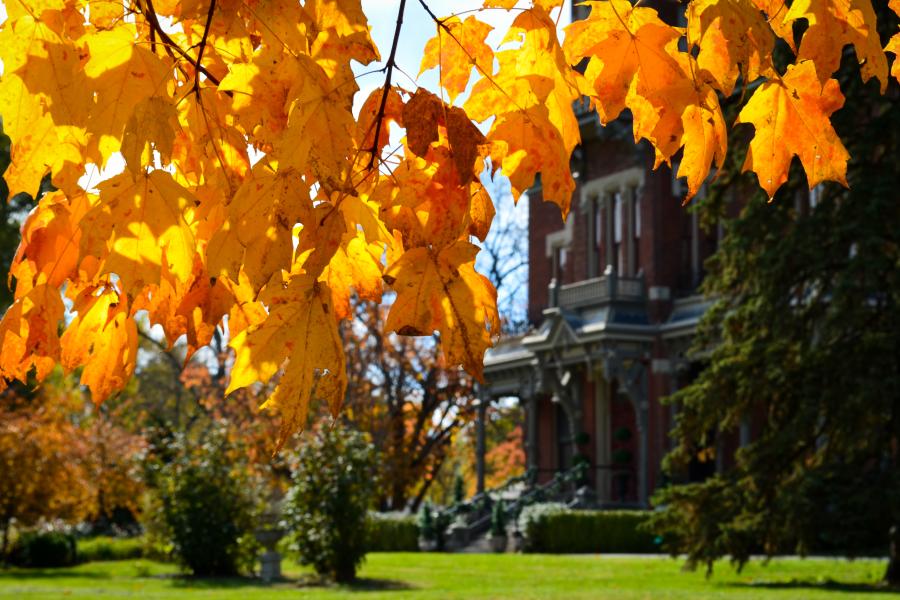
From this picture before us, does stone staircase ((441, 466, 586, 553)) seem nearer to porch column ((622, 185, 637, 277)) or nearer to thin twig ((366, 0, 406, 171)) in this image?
porch column ((622, 185, 637, 277))

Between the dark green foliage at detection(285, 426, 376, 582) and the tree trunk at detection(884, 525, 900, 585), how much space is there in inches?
293

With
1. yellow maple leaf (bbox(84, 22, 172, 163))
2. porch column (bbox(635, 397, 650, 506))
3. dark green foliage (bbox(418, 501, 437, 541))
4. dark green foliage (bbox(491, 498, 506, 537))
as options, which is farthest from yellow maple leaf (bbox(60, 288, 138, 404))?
porch column (bbox(635, 397, 650, 506))

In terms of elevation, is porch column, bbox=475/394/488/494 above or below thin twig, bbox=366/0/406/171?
above

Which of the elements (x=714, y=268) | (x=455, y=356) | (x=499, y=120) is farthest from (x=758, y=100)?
(x=714, y=268)

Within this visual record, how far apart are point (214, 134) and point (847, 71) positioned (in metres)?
14.5

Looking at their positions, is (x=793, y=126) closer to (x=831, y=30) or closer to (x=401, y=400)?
(x=831, y=30)

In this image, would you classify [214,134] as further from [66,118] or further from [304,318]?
[304,318]

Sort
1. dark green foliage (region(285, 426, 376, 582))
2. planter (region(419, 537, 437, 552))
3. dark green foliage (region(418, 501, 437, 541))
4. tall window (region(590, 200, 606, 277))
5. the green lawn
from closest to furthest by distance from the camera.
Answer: the green lawn → dark green foliage (region(285, 426, 376, 582)) → dark green foliage (region(418, 501, 437, 541)) → planter (region(419, 537, 437, 552)) → tall window (region(590, 200, 606, 277))

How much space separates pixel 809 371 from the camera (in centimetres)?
1619

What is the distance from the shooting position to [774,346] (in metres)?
16.3

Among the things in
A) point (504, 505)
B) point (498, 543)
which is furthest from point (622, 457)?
point (498, 543)

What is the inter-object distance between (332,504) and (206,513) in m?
2.37

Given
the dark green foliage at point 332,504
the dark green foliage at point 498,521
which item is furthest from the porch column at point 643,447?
the dark green foliage at point 332,504

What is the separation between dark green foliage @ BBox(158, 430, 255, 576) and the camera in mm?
20594
